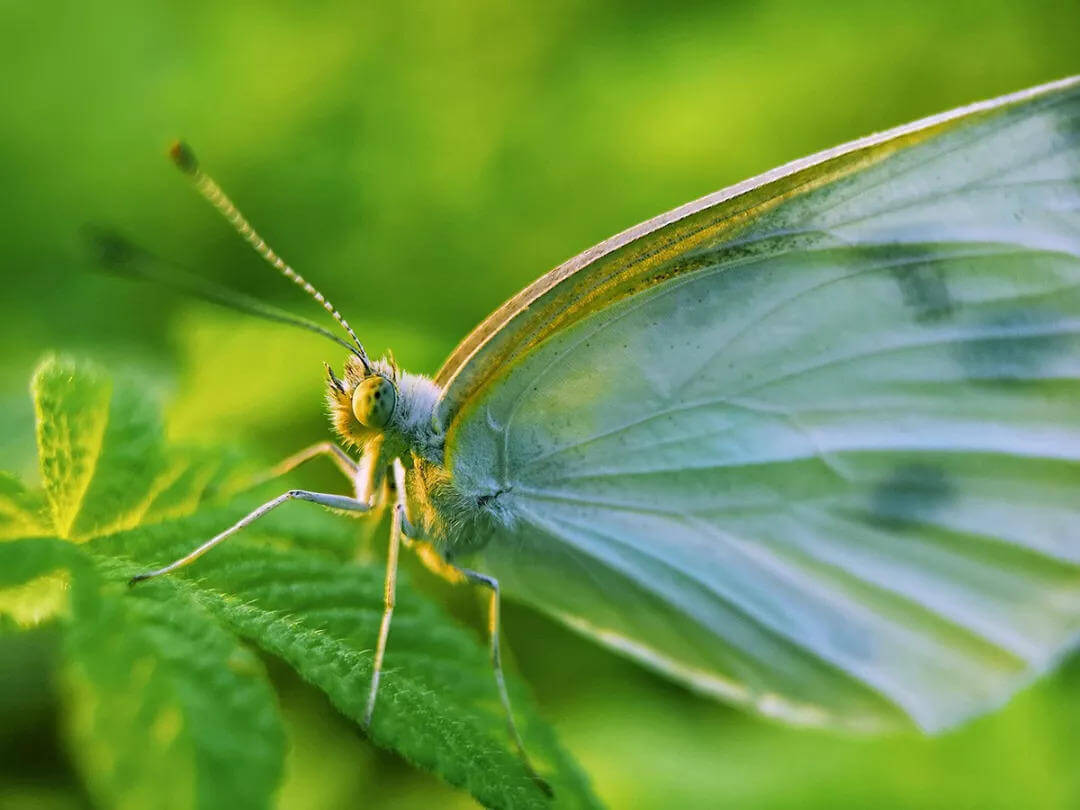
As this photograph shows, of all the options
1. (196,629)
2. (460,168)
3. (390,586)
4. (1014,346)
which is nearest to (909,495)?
(1014,346)

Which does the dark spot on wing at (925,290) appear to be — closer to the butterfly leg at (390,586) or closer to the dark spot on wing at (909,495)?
the dark spot on wing at (909,495)

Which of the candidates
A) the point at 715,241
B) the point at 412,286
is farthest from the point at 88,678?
the point at 412,286

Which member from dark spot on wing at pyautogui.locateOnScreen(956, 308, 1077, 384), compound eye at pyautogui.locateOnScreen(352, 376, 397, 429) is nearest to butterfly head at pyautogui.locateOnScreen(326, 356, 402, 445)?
compound eye at pyautogui.locateOnScreen(352, 376, 397, 429)

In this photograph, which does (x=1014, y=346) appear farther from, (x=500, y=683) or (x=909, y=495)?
(x=500, y=683)

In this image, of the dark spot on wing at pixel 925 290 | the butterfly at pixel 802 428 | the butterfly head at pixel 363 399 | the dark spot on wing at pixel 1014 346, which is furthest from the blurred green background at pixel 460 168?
the dark spot on wing at pixel 925 290

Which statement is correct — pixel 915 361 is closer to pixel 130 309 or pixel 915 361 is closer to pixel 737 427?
pixel 737 427
